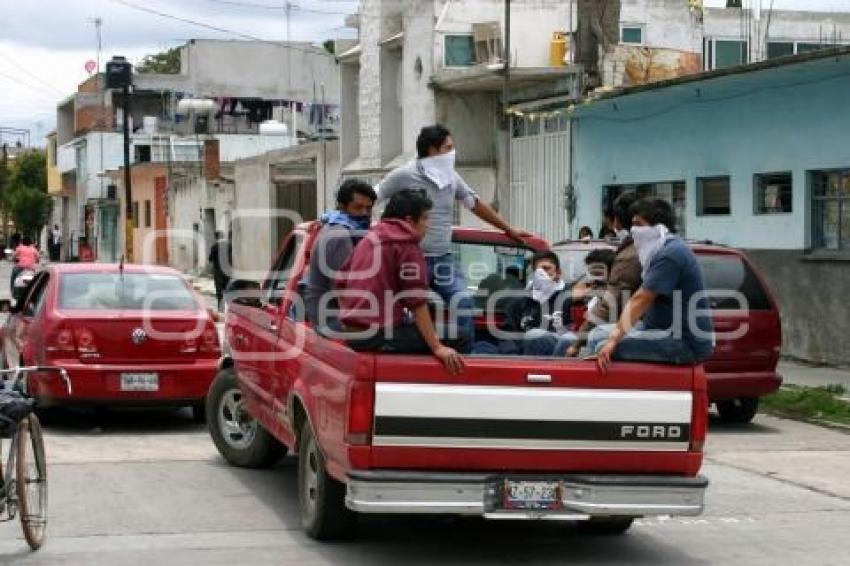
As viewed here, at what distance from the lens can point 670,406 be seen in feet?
23.6

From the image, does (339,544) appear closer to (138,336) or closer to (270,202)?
(138,336)

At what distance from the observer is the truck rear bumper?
6883mm

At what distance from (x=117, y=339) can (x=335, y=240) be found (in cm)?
406

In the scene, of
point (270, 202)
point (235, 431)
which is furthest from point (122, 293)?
Answer: point (270, 202)

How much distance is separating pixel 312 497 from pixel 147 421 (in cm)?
559


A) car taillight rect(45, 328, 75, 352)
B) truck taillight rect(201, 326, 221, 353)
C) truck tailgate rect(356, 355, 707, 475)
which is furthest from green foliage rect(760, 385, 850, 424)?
car taillight rect(45, 328, 75, 352)

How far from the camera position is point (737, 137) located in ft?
64.8

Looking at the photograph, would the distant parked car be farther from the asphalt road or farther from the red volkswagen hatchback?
the red volkswagen hatchback

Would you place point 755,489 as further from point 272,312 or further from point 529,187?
point 529,187

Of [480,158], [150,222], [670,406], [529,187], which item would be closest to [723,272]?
[670,406]

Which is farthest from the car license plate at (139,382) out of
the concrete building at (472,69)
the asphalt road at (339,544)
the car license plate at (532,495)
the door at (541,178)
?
the concrete building at (472,69)

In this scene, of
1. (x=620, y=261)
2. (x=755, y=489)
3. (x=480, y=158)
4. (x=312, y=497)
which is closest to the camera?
(x=312, y=497)

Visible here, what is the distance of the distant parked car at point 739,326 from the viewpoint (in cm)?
1269

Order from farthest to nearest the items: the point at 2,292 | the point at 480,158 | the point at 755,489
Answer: the point at 2,292 → the point at 480,158 → the point at 755,489
